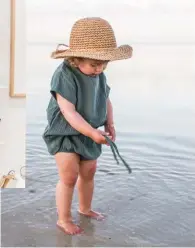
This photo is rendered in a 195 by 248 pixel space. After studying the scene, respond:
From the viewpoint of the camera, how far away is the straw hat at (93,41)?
1.23 metres

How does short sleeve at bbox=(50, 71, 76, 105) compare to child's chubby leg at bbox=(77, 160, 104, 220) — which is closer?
short sleeve at bbox=(50, 71, 76, 105)

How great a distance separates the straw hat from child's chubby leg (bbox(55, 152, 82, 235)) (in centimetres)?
28

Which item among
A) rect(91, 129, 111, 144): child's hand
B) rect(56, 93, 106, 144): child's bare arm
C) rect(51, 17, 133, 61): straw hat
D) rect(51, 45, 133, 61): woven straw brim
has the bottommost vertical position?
rect(91, 129, 111, 144): child's hand

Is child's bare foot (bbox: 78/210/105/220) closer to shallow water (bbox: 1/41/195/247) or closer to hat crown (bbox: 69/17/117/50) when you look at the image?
shallow water (bbox: 1/41/195/247)

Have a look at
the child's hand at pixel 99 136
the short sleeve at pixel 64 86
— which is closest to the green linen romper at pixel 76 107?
the short sleeve at pixel 64 86

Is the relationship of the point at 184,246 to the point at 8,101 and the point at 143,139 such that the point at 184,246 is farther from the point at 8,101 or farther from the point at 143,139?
the point at 8,101

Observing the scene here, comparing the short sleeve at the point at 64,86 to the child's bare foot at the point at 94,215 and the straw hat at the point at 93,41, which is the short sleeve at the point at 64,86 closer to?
the straw hat at the point at 93,41

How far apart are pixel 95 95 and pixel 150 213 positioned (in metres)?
0.40

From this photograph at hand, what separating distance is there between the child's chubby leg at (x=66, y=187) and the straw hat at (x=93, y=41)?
0.90ft

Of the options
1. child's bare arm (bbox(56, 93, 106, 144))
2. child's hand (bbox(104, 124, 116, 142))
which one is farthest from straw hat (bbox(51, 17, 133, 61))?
child's hand (bbox(104, 124, 116, 142))

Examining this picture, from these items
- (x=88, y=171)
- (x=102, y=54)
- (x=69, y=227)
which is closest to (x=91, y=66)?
(x=102, y=54)

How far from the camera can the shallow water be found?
131 centimetres

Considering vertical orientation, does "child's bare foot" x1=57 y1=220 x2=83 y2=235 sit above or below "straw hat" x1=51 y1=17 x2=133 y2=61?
below

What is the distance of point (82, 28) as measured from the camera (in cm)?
125
